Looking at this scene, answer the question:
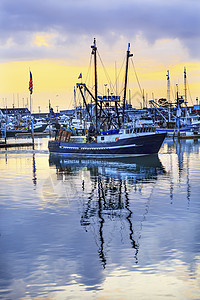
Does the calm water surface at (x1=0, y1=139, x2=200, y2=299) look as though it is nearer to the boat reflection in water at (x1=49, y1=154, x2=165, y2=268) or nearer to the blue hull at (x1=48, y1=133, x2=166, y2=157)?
the boat reflection in water at (x1=49, y1=154, x2=165, y2=268)

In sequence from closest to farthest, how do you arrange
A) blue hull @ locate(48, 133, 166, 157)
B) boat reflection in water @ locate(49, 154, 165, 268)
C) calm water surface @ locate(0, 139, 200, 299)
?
calm water surface @ locate(0, 139, 200, 299)
boat reflection in water @ locate(49, 154, 165, 268)
blue hull @ locate(48, 133, 166, 157)

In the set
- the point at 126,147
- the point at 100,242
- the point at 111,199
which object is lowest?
the point at 100,242

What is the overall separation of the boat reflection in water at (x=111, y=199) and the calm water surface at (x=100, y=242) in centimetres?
5

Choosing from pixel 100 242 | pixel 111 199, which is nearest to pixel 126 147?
pixel 111 199

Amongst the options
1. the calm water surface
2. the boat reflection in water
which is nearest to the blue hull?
the boat reflection in water

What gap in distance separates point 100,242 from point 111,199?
1030 cm

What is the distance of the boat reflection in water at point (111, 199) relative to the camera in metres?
18.3

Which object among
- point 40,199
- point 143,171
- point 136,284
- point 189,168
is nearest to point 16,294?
point 136,284

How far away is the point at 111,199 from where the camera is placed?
27.6 metres

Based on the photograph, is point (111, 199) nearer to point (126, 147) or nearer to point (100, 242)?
point (100, 242)

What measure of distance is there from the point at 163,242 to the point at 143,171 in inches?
1105

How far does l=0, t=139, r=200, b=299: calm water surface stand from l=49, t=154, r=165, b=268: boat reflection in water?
51mm

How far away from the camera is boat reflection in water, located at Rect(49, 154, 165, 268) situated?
1835cm

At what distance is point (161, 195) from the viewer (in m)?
28.7
